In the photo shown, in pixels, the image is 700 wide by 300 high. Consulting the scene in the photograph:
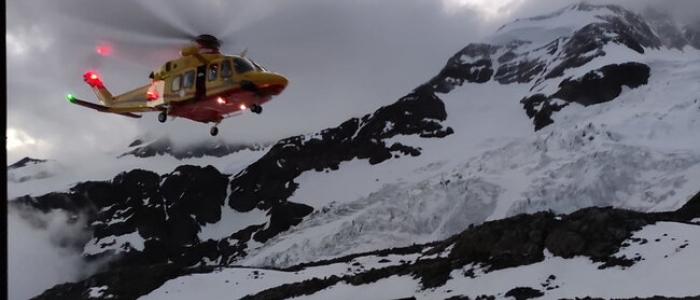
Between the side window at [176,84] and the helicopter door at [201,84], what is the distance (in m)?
0.72

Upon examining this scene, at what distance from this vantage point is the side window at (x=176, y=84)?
25688 mm

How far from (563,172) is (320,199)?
6976 centimetres

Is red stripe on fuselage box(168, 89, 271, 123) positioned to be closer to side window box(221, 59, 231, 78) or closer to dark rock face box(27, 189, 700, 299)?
side window box(221, 59, 231, 78)

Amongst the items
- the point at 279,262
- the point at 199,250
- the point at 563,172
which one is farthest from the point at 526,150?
the point at 199,250

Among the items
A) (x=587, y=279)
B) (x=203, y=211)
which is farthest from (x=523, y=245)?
(x=203, y=211)

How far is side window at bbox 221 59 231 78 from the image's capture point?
2480 cm

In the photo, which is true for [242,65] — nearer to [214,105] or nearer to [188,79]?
[214,105]

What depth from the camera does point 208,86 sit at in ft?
82.4

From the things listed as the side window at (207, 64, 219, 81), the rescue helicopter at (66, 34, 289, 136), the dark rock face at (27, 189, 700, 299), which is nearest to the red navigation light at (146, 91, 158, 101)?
the rescue helicopter at (66, 34, 289, 136)

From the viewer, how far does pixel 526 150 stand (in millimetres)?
132500

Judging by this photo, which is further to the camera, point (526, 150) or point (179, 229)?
point (179, 229)

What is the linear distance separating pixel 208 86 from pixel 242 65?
52.8 inches

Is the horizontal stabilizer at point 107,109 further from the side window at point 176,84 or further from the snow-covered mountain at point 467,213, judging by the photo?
the snow-covered mountain at point 467,213

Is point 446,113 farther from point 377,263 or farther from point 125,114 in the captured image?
point 125,114
